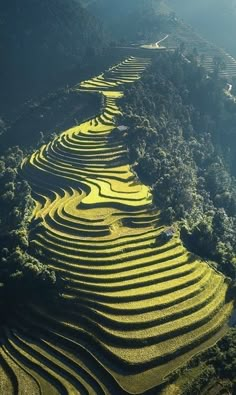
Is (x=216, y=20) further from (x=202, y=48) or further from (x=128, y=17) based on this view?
(x=202, y=48)

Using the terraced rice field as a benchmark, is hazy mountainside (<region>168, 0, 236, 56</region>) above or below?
Answer: above

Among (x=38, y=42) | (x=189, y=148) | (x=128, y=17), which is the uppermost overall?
(x=128, y=17)

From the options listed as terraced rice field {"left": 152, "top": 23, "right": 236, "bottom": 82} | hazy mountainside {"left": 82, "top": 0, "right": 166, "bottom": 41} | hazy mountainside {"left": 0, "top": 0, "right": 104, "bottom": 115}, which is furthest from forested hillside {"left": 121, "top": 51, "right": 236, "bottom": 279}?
hazy mountainside {"left": 82, "top": 0, "right": 166, "bottom": 41}

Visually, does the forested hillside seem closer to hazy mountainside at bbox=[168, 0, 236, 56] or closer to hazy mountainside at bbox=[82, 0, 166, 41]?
hazy mountainside at bbox=[82, 0, 166, 41]

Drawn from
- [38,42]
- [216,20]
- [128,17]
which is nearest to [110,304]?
[38,42]

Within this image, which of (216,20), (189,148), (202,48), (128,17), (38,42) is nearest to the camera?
(189,148)

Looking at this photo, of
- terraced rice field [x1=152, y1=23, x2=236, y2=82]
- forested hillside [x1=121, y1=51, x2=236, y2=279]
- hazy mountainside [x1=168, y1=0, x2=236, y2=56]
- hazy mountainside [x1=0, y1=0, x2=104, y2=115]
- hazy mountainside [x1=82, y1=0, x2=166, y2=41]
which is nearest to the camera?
forested hillside [x1=121, y1=51, x2=236, y2=279]
